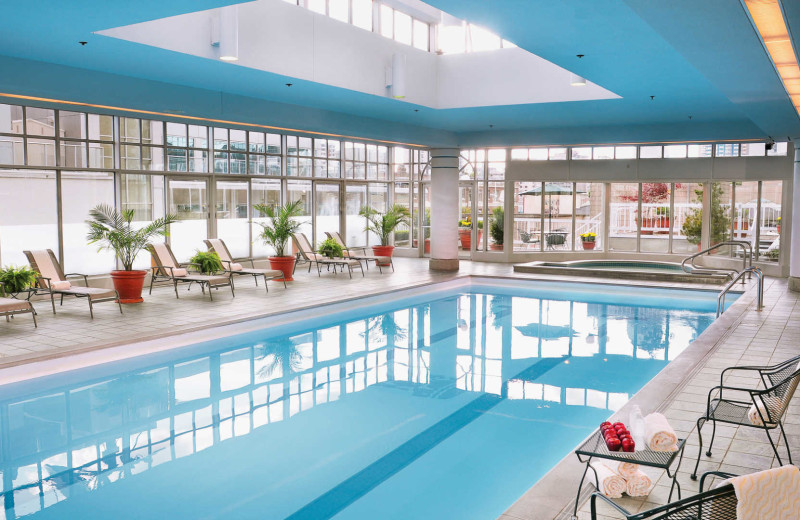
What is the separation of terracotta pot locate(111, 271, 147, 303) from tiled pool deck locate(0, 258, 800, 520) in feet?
0.89

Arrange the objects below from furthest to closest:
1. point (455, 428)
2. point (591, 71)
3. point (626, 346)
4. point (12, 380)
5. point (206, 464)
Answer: point (626, 346) → point (591, 71) → point (12, 380) → point (455, 428) → point (206, 464)

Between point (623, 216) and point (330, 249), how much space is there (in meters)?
8.69

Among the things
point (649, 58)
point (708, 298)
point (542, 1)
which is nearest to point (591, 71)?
point (649, 58)

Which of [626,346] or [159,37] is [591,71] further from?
[159,37]

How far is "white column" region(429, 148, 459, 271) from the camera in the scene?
17578mm

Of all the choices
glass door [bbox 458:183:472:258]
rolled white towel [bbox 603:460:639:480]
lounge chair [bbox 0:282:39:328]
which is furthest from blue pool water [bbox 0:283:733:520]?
glass door [bbox 458:183:472:258]

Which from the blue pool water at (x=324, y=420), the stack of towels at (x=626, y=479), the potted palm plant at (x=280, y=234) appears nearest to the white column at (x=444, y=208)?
the potted palm plant at (x=280, y=234)

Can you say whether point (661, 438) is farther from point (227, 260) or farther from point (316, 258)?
point (316, 258)

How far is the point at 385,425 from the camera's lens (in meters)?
6.41

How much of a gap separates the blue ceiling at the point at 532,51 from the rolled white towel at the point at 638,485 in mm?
2875

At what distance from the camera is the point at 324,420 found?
21.5 feet

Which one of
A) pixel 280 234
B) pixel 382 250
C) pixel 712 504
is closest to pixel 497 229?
pixel 382 250

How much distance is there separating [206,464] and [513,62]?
880cm

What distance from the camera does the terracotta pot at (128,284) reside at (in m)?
11.4
